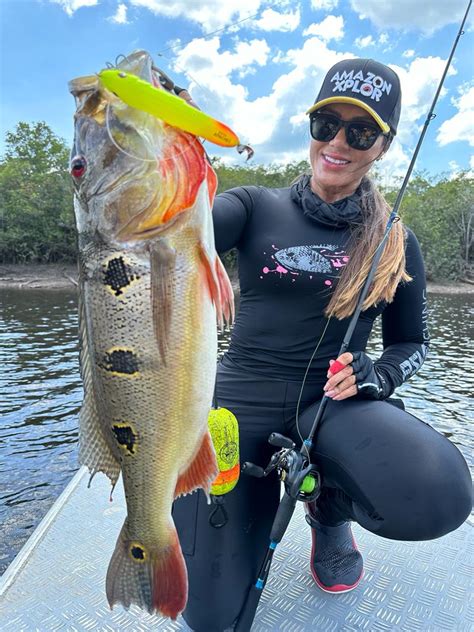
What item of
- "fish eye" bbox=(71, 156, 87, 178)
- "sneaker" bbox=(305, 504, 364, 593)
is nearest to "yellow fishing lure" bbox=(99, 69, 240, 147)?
"fish eye" bbox=(71, 156, 87, 178)

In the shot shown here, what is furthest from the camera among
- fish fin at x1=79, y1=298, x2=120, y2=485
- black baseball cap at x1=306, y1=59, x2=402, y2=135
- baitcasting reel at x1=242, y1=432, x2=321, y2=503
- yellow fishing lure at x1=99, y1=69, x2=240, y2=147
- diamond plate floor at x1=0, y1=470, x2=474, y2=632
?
black baseball cap at x1=306, y1=59, x2=402, y2=135

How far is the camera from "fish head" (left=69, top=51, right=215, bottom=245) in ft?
5.44

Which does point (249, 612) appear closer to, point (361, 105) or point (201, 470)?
point (201, 470)

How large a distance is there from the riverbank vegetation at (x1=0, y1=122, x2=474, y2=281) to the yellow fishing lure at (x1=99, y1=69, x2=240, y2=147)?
35318 mm

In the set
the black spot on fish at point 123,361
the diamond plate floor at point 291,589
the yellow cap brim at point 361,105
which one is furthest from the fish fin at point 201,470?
the yellow cap brim at point 361,105

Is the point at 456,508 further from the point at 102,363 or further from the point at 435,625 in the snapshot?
the point at 102,363

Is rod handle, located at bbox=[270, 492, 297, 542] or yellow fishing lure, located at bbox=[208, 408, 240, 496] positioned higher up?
yellow fishing lure, located at bbox=[208, 408, 240, 496]

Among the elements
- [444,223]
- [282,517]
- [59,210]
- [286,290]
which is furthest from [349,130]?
[444,223]

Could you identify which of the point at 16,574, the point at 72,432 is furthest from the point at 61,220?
the point at 16,574

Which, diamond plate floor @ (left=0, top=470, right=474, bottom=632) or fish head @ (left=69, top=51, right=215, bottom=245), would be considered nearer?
fish head @ (left=69, top=51, right=215, bottom=245)

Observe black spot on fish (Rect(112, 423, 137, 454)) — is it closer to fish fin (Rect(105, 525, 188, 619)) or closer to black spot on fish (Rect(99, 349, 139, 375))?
black spot on fish (Rect(99, 349, 139, 375))

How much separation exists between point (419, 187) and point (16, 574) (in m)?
58.8

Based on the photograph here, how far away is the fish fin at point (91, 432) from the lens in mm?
1877

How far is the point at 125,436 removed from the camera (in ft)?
6.12
